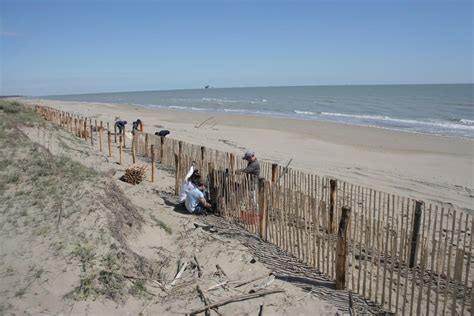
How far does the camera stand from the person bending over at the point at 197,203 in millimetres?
7887

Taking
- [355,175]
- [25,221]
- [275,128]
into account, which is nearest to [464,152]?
[355,175]

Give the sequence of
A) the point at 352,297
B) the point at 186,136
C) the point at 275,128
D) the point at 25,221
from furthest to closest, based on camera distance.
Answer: the point at 275,128, the point at 186,136, the point at 25,221, the point at 352,297

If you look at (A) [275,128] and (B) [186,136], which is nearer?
(B) [186,136]

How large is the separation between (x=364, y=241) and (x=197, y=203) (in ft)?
10.6

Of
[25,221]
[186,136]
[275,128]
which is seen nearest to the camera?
[25,221]

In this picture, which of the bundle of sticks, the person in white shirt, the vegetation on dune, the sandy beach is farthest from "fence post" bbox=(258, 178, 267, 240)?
the sandy beach

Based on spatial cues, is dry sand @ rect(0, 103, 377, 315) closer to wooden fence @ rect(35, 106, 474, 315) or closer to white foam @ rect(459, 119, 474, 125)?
wooden fence @ rect(35, 106, 474, 315)

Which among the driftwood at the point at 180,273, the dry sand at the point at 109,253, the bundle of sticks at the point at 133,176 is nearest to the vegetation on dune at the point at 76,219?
the dry sand at the point at 109,253

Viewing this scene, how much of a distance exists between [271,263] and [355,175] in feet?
25.5

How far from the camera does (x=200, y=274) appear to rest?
5625 millimetres

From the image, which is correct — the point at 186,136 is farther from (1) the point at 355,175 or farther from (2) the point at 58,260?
(2) the point at 58,260

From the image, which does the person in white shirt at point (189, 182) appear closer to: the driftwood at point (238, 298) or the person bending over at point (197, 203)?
the person bending over at point (197, 203)

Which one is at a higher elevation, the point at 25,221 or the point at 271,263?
the point at 25,221

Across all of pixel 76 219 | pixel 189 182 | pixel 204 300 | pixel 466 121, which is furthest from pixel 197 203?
pixel 466 121
